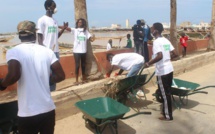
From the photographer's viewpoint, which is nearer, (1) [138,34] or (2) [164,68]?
(2) [164,68]

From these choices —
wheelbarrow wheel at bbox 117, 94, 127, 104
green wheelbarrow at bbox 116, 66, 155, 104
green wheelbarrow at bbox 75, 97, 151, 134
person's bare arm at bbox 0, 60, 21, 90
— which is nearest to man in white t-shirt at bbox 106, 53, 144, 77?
green wheelbarrow at bbox 116, 66, 155, 104

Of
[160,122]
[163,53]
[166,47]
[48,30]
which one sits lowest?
[160,122]

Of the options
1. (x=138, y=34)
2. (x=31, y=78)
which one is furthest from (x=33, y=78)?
(x=138, y=34)

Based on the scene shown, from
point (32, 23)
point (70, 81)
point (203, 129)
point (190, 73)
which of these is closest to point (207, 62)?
point (190, 73)

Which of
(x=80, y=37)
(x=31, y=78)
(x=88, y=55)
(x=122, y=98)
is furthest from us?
(x=88, y=55)

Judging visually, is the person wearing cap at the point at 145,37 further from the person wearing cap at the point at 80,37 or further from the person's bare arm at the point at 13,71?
the person's bare arm at the point at 13,71

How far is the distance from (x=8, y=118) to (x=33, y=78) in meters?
1.28

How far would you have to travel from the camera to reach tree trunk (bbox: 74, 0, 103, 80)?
6.88m

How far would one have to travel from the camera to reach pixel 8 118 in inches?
144

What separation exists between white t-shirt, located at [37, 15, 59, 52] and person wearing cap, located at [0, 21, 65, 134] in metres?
2.77

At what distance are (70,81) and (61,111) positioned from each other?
238 cm

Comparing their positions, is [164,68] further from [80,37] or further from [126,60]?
[80,37]

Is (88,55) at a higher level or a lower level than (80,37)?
lower

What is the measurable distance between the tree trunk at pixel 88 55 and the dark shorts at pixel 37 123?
14.0 feet
